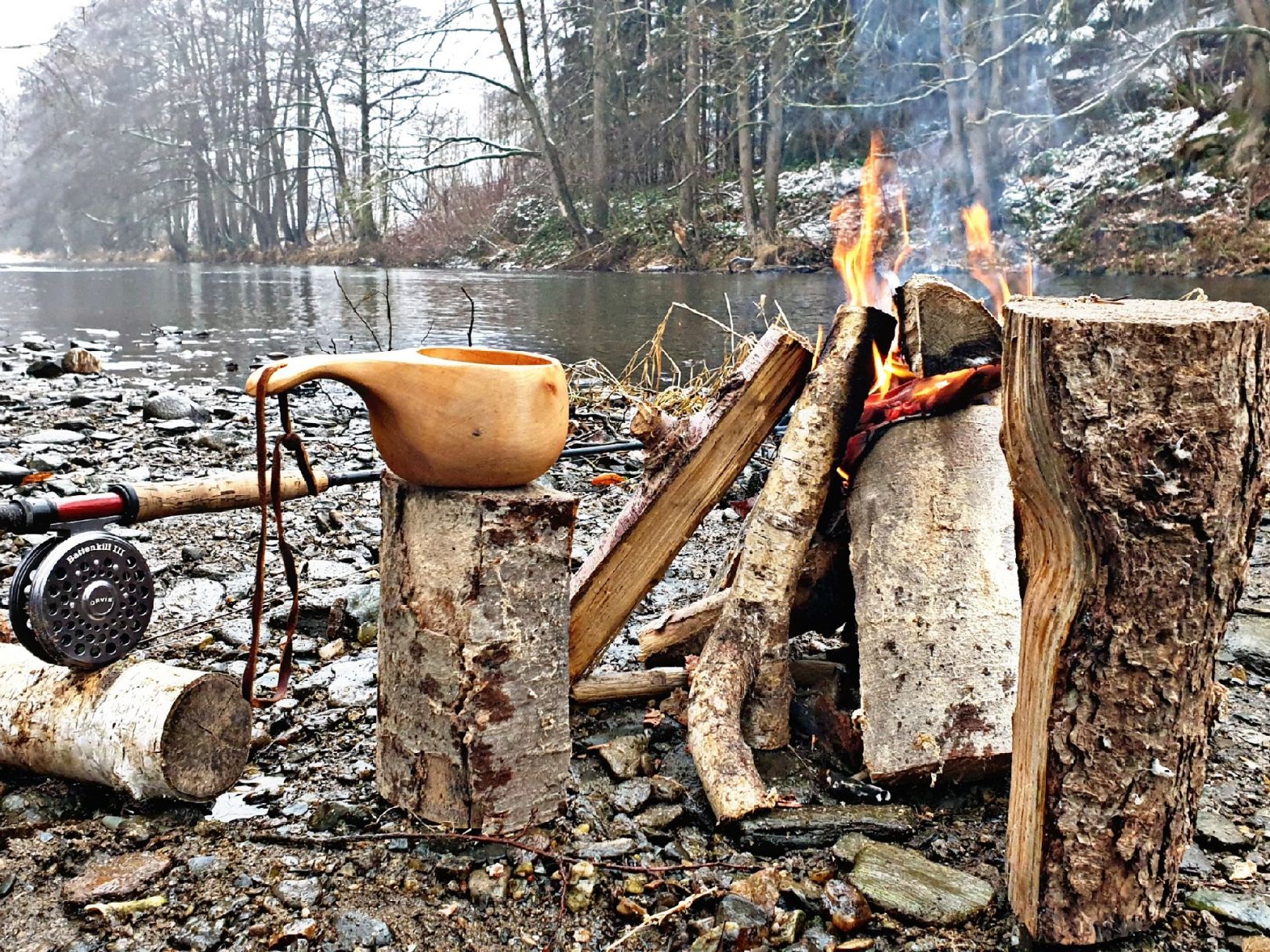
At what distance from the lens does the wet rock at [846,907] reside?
1781mm

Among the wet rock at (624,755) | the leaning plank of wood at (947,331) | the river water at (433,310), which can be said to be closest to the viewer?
the wet rock at (624,755)

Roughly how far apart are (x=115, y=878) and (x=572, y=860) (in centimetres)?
88

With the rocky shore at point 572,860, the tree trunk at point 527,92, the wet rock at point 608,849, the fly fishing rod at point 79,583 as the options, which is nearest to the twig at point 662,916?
the rocky shore at point 572,860

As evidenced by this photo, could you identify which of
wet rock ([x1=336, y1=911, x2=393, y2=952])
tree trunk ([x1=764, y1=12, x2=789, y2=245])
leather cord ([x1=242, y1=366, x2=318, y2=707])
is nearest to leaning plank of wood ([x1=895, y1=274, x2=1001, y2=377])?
leather cord ([x1=242, y1=366, x2=318, y2=707])

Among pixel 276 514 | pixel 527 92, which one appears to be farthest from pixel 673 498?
pixel 527 92

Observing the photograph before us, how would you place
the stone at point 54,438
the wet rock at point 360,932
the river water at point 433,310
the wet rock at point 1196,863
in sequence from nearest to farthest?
the wet rock at point 360,932 → the wet rock at point 1196,863 → the stone at point 54,438 → the river water at point 433,310

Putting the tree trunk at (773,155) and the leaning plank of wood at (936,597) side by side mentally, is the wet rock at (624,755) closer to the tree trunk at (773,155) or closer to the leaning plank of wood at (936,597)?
the leaning plank of wood at (936,597)

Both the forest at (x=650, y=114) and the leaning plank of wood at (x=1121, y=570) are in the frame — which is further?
the forest at (x=650, y=114)

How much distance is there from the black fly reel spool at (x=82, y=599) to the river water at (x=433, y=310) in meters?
5.08

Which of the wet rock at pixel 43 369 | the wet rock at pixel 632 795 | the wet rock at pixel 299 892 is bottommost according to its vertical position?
the wet rock at pixel 299 892

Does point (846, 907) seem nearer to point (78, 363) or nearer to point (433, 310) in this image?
point (78, 363)

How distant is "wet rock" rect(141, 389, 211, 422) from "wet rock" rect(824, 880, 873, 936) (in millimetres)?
5704

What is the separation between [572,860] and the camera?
1.96m

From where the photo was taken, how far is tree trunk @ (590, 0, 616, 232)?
26.0m
